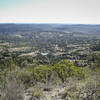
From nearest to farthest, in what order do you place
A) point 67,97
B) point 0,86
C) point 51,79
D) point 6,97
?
point 6,97 < point 67,97 < point 0,86 < point 51,79

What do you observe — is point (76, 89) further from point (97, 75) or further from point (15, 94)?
point (15, 94)

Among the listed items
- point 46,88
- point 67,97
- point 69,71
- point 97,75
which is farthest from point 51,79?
point 97,75

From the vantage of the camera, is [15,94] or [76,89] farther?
[76,89]

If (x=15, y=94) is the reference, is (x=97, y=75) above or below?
above

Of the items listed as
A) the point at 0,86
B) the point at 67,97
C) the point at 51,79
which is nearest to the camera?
the point at 67,97

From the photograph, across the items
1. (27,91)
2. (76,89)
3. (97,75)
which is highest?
(97,75)

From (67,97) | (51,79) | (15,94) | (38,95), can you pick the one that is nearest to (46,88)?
(51,79)

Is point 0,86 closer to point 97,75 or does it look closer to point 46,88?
point 46,88

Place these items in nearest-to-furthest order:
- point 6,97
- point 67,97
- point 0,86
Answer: point 6,97 → point 67,97 → point 0,86

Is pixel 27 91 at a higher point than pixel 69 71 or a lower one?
lower
